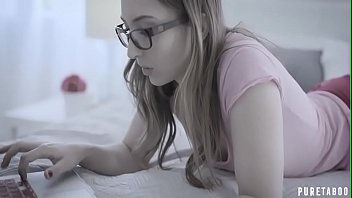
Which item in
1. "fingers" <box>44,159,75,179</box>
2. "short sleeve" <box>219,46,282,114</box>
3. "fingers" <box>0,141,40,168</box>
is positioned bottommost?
"fingers" <box>44,159,75,179</box>

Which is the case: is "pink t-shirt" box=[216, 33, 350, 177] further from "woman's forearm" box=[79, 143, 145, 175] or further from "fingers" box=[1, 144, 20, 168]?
"fingers" box=[1, 144, 20, 168]

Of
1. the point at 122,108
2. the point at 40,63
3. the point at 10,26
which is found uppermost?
the point at 10,26

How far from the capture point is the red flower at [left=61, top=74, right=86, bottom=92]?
4.53ft

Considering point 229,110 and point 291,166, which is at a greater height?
point 229,110

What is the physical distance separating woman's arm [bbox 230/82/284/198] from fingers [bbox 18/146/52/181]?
12.9 inches

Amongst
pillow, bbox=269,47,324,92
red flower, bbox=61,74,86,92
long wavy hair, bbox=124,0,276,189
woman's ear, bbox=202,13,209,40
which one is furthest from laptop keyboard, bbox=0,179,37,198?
pillow, bbox=269,47,324,92

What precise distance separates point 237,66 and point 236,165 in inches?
5.8

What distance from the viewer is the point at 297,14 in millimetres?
1312

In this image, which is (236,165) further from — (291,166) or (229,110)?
(291,166)

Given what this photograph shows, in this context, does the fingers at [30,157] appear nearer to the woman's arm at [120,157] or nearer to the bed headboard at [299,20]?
the woman's arm at [120,157]

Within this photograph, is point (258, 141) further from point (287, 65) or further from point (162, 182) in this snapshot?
point (287, 65)

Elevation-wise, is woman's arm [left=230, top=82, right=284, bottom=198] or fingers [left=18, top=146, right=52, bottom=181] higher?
woman's arm [left=230, top=82, right=284, bottom=198]

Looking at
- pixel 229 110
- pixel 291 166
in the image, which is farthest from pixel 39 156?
pixel 291 166

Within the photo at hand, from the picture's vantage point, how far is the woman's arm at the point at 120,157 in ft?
2.64
